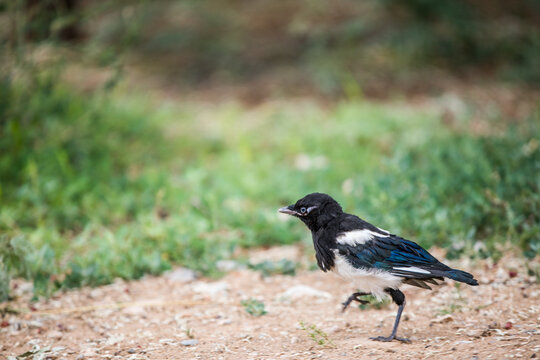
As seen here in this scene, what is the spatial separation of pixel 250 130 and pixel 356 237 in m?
4.55

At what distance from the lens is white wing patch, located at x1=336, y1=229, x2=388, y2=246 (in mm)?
3627

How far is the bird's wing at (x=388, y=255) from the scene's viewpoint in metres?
3.43

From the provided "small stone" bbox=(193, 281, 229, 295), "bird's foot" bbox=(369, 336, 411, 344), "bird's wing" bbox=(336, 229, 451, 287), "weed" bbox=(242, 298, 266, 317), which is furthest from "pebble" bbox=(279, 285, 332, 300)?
"bird's foot" bbox=(369, 336, 411, 344)

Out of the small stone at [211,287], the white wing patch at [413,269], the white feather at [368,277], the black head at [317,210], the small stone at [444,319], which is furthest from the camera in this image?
the small stone at [211,287]

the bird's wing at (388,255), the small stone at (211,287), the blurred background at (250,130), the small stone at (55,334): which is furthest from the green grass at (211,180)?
the bird's wing at (388,255)

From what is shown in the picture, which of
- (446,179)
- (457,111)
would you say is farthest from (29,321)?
(457,111)

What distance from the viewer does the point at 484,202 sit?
4.74 m

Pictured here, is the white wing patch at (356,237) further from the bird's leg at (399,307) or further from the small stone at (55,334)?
the small stone at (55,334)

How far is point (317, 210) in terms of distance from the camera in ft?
12.9

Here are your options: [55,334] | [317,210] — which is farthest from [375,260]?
[55,334]

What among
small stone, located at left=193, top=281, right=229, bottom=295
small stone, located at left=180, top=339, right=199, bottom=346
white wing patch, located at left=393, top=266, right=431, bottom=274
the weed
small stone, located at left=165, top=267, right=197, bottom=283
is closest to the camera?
white wing patch, located at left=393, top=266, right=431, bottom=274

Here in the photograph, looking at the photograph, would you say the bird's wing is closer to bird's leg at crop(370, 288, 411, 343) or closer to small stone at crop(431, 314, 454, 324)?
bird's leg at crop(370, 288, 411, 343)

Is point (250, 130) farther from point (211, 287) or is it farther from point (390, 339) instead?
point (390, 339)

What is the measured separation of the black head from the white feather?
30 centimetres
